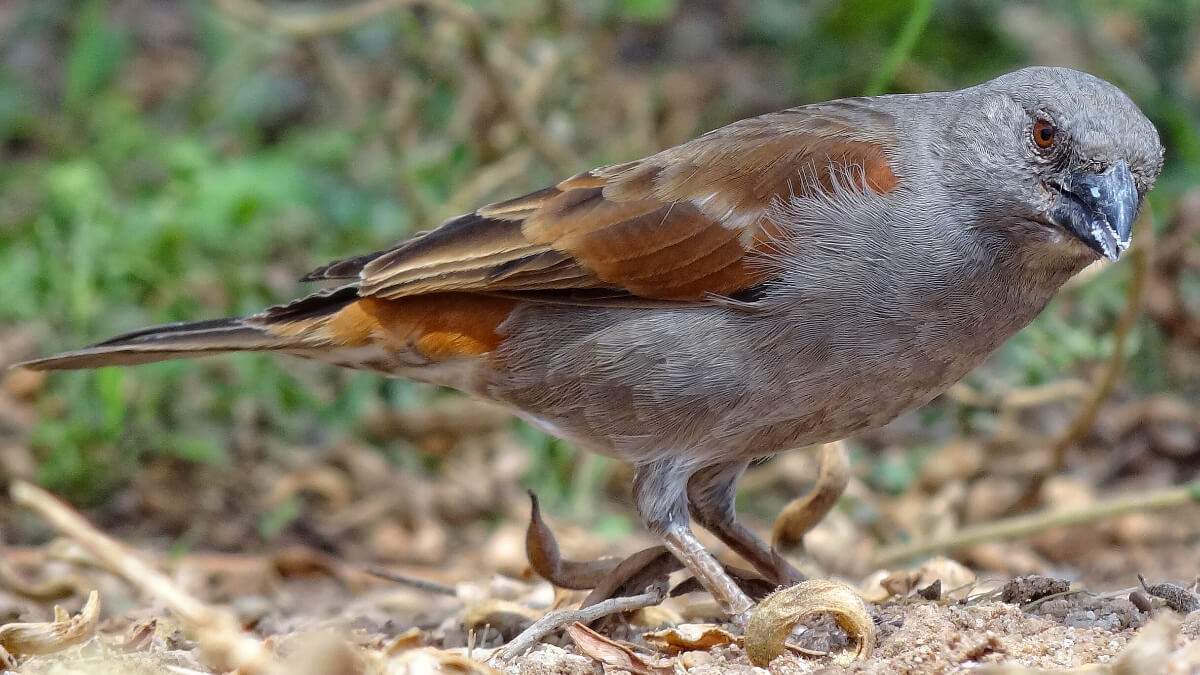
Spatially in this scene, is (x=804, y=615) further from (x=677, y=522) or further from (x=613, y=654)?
(x=677, y=522)

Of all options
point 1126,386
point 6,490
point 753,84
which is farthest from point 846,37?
point 6,490

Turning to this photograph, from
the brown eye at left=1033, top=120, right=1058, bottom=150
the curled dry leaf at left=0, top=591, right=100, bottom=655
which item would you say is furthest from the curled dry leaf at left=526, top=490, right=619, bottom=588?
the brown eye at left=1033, top=120, right=1058, bottom=150

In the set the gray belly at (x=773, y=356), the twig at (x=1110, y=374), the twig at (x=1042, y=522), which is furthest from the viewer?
the twig at (x=1110, y=374)

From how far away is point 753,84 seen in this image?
9.43 m

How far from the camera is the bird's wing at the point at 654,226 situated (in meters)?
4.01

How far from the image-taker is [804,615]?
317 centimetres

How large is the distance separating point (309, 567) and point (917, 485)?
9.05ft

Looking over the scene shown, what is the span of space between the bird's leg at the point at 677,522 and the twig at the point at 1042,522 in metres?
1.56

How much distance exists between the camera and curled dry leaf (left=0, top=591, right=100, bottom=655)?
126 inches

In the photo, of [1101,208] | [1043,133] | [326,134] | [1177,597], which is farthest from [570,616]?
[326,134]

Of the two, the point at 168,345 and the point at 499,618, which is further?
the point at 168,345

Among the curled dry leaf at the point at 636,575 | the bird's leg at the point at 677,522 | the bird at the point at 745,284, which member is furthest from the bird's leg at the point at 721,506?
the curled dry leaf at the point at 636,575

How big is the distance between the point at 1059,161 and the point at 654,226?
1.15 meters

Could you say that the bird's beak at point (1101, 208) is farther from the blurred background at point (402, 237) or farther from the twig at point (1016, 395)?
the twig at point (1016, 395)
